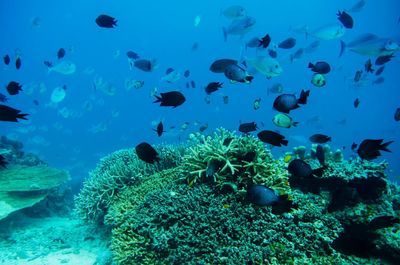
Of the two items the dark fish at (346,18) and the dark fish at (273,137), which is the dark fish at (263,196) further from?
the dark fish at (346,18)

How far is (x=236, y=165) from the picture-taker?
214 inches

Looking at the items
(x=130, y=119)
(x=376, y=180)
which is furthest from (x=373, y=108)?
(x=376, y=180)

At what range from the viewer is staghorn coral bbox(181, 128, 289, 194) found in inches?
214

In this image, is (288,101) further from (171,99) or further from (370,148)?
(171,99)

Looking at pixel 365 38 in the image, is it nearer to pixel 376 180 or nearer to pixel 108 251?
pixel 376 180

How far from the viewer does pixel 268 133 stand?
5148mm

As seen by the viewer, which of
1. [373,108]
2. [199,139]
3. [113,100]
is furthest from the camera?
[373,108]

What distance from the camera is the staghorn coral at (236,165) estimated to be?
543 cm

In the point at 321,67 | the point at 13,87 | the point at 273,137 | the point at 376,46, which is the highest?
the point at 376,46

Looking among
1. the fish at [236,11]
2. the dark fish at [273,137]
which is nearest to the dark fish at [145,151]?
the dark fish at [273,137]

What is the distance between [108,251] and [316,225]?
4.37 meters

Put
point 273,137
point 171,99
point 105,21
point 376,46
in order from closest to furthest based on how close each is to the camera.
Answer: point 273,137 → point 171,99 → point 105,21 → point 376,46

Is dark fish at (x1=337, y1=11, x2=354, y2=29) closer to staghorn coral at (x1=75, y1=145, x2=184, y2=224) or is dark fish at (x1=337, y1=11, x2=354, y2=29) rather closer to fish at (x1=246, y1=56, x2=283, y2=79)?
fish at (x1=246, y1=56, x2=283, y2=79)

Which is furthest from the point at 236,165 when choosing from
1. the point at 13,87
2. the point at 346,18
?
the point at 346,18
